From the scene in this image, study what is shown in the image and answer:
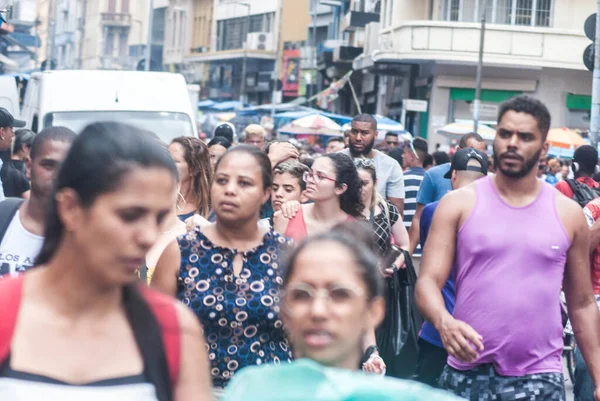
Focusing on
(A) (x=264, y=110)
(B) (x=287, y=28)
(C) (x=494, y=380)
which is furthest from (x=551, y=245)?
(B) (x=287, y=28)

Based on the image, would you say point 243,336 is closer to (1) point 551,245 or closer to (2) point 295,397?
(1) point 551,245

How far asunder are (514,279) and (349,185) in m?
2.60

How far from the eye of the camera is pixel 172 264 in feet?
17.6

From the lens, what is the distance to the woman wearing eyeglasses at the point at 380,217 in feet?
28.8

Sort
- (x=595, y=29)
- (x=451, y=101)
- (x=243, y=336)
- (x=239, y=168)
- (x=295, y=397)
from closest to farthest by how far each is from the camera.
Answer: (x=295, y=397) → (x=243, y=336) → (x=239, y=168) → (x=595, y=29) → (x=451, y=101)

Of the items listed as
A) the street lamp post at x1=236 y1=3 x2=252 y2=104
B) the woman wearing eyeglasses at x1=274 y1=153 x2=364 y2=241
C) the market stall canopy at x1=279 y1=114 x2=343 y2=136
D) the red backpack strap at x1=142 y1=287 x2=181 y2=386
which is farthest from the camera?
the street lamp post at x1=236 y1=3 x2=252 y2=104

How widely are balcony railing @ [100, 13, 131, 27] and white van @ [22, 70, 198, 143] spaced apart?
81629 mm

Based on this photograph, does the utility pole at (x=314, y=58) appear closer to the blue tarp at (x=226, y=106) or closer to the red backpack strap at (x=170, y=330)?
the blue tarp at (x=226, y=106)

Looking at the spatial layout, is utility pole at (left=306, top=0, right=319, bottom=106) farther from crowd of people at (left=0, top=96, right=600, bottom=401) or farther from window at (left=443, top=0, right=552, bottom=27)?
crowd of people at (left=0, top=96, right=600, bottom=401)

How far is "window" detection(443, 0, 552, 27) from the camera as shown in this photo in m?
40.3

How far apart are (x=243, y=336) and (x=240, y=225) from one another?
0.48m

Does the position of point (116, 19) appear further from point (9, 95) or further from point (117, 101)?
point (117, 101)

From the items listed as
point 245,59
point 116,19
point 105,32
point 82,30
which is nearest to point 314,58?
point 245,59

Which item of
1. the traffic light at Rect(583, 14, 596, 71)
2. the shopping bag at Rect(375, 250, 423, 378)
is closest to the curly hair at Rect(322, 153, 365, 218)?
the shopping bag at Rect(375, 250, 423, 378)
